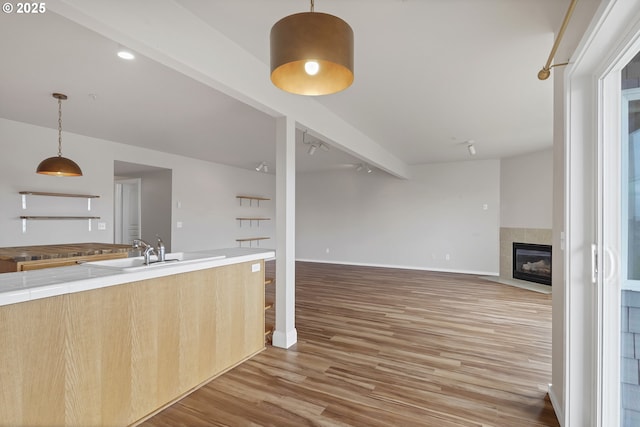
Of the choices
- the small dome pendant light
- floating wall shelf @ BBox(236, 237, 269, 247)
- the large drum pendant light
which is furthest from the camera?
floating wall shelf @ BBox(236, 237, 269, 247)

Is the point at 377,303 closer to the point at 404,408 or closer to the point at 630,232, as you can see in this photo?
the point at 404,408

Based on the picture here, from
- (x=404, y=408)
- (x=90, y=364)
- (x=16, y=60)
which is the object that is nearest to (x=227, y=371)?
(x=90, y=364)

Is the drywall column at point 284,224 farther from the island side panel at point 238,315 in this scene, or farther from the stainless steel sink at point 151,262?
the stainless steel sink at point 151,262

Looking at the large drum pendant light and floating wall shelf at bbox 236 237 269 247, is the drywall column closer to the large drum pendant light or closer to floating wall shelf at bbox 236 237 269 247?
the large drum pendant light

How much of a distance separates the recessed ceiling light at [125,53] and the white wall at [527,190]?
254 inches

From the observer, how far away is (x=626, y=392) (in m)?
1.54

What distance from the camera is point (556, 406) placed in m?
2.03

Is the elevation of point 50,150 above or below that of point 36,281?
above

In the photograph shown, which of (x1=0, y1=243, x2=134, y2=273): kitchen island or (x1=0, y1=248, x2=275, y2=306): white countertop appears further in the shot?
(x1=0, y1=243, x2=134, y2=273): kitchen island

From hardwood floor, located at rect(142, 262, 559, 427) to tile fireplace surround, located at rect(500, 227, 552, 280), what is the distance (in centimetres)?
177

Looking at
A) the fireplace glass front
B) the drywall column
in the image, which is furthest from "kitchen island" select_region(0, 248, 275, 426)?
the fireplace glass front

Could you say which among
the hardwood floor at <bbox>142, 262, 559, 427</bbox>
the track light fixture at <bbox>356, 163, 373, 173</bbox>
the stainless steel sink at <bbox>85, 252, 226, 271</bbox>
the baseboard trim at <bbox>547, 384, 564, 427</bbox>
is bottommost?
the hardwood floor at <bbox>142, 262, 559, 427</bbox>

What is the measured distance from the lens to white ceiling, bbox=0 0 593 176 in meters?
2.02

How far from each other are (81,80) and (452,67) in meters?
3.32
